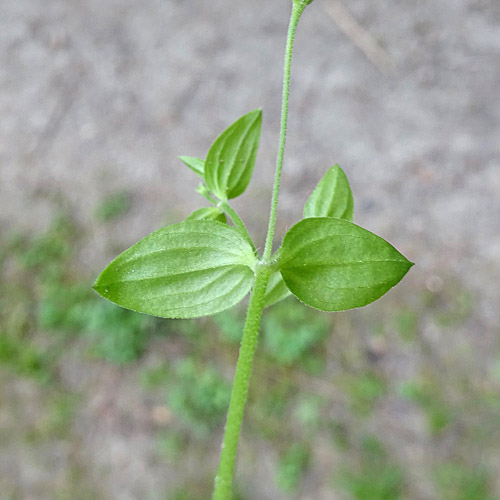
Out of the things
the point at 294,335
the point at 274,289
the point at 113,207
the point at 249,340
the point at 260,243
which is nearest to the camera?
the point at 249,340

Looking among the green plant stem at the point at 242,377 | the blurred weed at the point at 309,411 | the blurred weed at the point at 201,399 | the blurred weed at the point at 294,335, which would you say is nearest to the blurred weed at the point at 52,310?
the blurred weed at the point at 201,399

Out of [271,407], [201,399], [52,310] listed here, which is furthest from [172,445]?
[52,310]

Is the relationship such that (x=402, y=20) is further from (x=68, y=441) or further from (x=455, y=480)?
(x=68, y=441)

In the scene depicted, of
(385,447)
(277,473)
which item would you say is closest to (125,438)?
(277,473)

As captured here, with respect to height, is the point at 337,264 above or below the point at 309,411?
above

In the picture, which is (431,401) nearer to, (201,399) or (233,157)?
(201,399)

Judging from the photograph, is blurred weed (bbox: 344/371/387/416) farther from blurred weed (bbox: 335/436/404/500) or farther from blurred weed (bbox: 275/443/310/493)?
blurred weed (bbox: 275/443/310/493)

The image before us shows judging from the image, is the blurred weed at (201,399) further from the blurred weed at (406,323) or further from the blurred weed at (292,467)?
the blurred weed at (406,323)

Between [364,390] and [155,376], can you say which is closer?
[364,390]
